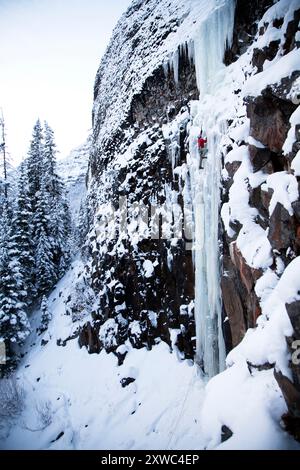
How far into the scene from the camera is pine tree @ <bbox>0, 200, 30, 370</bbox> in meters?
17.5

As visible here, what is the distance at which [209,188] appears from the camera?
8.25 m

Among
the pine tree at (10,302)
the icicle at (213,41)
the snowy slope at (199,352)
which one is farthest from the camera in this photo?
the pine tree at (10,302)

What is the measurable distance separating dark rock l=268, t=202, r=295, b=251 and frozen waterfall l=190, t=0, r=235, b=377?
117 inches

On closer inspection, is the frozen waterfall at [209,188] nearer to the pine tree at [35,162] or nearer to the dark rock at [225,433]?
the dark rock at [225,433]

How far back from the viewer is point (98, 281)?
14.7m

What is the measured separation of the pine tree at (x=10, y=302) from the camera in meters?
17.5

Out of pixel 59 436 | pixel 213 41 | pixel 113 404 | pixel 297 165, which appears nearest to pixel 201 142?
pixel 213 41

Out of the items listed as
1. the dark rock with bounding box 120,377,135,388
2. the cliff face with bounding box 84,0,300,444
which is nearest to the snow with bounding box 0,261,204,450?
the dark rock with bounding box 120,377,135,388

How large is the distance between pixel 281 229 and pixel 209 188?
160 inches

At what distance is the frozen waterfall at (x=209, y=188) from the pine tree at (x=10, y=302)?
13386mm

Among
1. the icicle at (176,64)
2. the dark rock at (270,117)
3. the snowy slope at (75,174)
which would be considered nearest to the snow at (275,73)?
the dark rock at (270,117)

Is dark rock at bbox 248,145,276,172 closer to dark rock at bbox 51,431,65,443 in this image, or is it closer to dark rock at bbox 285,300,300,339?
dark rock at bbox 285,300,300,339

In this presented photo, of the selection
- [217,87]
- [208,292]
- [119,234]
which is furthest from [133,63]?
[208,292]

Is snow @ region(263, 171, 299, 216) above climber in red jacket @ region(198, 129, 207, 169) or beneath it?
beneath
